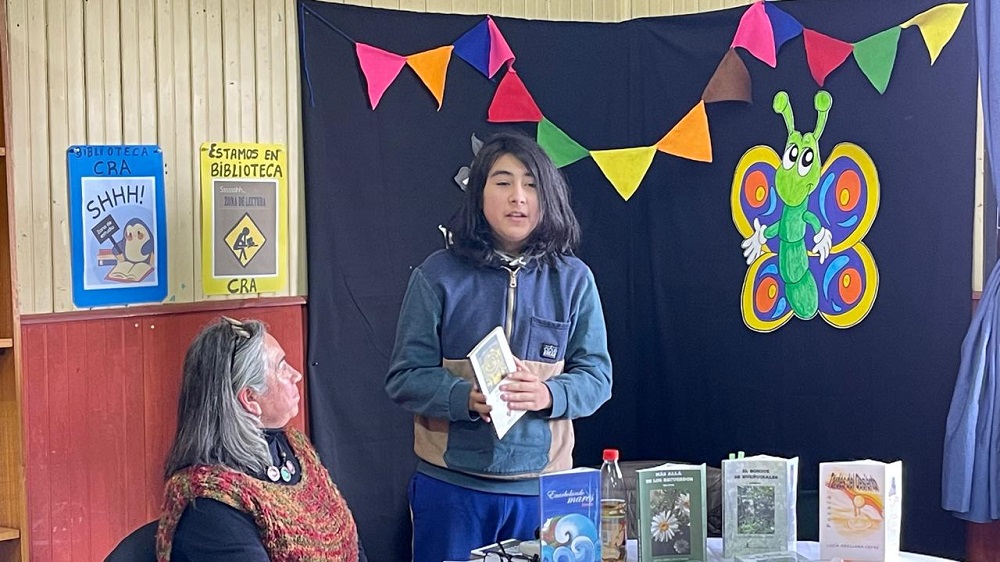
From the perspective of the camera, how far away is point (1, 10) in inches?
113

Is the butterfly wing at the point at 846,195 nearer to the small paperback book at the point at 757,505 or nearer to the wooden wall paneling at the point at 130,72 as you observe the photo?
the small paperback book at the point at 757,505

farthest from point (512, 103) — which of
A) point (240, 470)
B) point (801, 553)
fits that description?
point (240, 470)

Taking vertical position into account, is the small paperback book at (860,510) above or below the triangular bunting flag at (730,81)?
below

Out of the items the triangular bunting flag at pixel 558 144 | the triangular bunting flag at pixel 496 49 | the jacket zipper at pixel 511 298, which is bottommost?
the jacket zipper at pixel 511 298

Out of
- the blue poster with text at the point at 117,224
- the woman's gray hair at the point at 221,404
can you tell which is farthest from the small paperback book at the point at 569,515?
the blue poster with text at the point at 117,224

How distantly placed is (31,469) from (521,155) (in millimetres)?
1609

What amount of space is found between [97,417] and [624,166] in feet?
6.46

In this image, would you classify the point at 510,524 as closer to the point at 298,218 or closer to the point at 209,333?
the point at 209,333

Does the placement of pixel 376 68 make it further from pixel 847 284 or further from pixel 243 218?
pixel 847 284

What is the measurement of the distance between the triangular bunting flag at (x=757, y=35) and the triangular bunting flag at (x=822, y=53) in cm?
12

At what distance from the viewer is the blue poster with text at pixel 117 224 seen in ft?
10.5

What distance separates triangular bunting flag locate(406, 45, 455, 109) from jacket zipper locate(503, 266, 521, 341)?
148 cm

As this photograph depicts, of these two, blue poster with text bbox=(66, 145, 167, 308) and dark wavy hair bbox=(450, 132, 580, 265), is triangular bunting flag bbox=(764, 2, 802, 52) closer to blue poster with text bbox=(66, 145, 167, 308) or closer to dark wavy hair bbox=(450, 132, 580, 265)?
dark wavy hair bbox=(450, 132, 580, 265)

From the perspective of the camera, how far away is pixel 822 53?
146 inches
